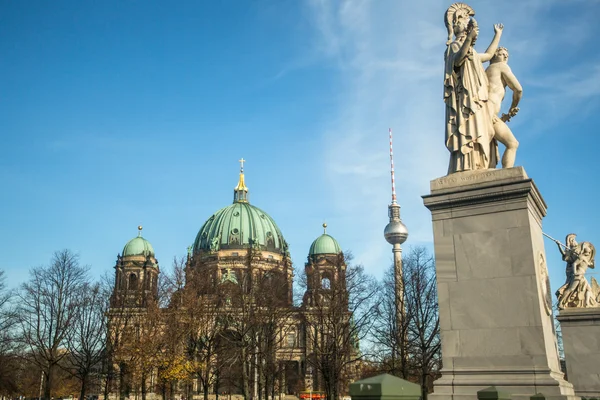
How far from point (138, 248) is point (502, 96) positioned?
350ft

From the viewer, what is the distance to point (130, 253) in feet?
369

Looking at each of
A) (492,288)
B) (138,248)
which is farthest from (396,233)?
(492,288)

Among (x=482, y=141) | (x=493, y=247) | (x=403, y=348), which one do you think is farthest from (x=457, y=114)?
(x=403, y=348)

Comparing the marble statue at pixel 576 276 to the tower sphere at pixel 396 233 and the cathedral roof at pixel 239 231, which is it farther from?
the tower sphere at pixel 396 233

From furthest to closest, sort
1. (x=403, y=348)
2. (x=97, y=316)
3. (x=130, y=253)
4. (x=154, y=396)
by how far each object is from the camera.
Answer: (x=130, y=253), (x=154, y=396), (x=97, y=316), (x=403, y=348)

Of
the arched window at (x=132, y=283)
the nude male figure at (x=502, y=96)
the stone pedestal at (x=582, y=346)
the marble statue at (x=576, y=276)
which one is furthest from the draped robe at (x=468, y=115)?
the arched window at (x=132, y=283)

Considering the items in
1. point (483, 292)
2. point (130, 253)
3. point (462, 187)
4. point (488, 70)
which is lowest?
point (483, 292)

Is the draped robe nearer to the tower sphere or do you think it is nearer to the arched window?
the arched window

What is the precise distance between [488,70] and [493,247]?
4840mm

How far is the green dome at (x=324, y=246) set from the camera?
119250 mm

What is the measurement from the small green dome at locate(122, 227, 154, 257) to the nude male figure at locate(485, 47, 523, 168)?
344ft

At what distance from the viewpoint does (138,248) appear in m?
113

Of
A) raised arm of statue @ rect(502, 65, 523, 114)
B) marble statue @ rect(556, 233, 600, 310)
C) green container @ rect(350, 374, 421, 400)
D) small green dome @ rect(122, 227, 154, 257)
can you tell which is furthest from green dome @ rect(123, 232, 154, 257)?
green container @ rect(350, 374, 421, 400)

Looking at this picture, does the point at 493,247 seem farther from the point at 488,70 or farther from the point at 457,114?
the point at 488,70
